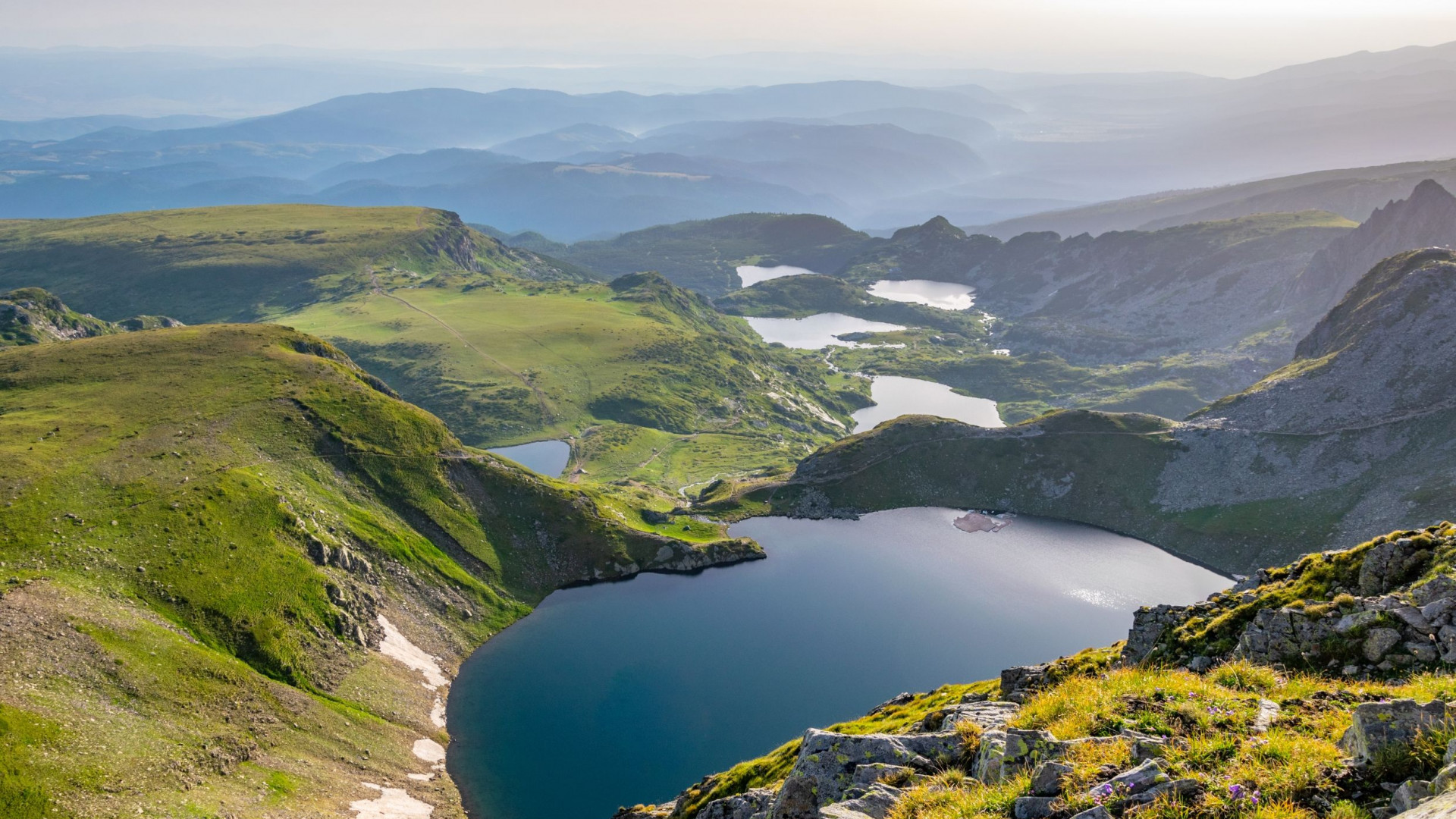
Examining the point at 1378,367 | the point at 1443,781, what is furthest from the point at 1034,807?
the point at 1378,367

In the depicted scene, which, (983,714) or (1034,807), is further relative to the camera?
(983,714)

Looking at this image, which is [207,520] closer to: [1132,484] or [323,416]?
[323,416]

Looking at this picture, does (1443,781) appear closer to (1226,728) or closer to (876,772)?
(1226,728)

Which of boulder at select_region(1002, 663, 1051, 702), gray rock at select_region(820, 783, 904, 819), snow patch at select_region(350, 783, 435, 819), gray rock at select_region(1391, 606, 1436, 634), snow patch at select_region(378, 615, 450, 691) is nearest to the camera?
gray rock at select_region(820, 783, 904, 819)

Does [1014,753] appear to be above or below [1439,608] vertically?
below

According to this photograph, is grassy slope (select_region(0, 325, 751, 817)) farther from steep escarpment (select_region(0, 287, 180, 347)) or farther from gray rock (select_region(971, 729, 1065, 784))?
gray rock (select_region(971, 729, 1065, 784))

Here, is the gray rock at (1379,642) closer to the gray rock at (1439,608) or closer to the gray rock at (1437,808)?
the gray rock at (1439,608)

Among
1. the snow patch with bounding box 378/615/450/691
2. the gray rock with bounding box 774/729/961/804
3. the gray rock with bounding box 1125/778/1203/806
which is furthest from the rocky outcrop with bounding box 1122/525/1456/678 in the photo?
the snow patch with bounding box 378/615/450/691
